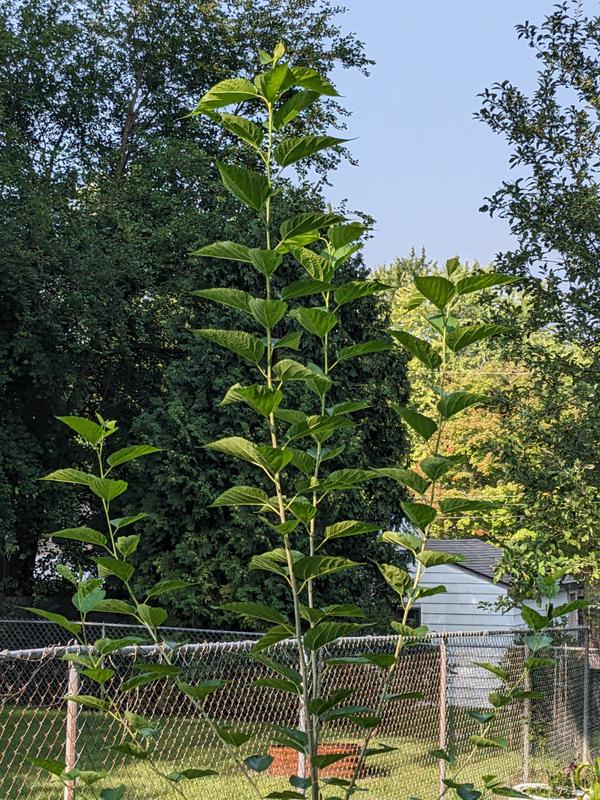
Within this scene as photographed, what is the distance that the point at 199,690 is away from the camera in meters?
2.01

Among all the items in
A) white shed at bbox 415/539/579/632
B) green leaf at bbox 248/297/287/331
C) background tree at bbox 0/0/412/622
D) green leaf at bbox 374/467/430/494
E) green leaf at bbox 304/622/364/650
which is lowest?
green leaf at bbox 304/622/364/650

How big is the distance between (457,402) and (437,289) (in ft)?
0.71

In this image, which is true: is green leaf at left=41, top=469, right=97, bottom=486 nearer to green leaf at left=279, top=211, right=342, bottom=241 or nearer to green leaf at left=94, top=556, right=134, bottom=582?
green leaf at left=94, top=556, right=134, bottom=582

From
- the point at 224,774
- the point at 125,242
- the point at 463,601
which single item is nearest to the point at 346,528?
the point at 224,774

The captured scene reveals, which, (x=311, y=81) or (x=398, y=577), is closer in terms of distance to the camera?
(x=311, y=81)

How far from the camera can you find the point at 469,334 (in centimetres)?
199

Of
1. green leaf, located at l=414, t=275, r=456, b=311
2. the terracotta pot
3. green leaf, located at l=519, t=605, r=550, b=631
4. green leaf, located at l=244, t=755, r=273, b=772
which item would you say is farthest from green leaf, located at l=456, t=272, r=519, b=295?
the terracotta pot

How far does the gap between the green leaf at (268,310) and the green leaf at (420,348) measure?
237 mm

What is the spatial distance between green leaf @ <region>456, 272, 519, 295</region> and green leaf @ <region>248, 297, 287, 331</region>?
1.18ft

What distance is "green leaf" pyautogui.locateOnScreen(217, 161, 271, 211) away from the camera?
1.87 meters

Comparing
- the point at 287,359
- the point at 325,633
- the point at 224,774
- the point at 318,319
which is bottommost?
the point at 224,774

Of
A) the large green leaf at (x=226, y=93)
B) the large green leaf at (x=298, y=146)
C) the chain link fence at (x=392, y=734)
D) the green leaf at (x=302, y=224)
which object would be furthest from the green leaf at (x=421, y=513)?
the chain link fence at (x=392, y=734)

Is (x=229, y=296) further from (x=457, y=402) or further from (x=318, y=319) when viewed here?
(x=457, y=402)

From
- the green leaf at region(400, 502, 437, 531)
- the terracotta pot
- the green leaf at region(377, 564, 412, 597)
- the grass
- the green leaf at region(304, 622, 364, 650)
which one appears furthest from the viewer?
the grass
